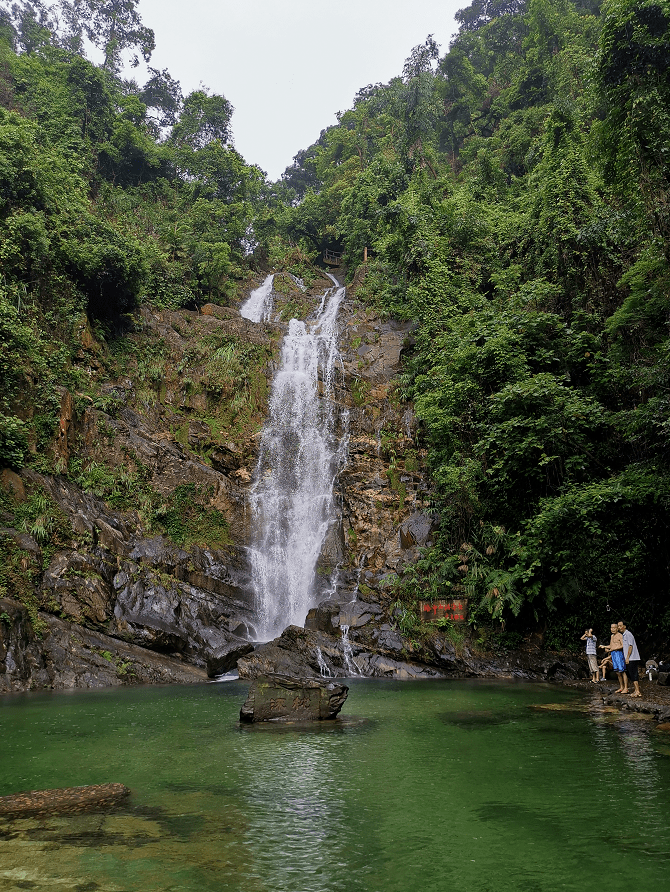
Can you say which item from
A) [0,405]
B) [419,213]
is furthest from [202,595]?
[419,213]

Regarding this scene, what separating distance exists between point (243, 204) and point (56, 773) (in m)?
36.9

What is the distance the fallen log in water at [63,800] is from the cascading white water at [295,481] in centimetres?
1241

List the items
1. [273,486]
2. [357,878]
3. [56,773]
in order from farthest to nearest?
[273,486] → [56,773] → [357,878]

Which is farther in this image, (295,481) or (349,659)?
(295,481)

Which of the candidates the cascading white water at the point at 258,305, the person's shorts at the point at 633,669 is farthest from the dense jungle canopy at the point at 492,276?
the person's shorts at the point at 633,669

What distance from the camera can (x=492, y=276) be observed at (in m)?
19.4

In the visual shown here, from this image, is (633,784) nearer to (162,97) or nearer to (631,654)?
(631,654)

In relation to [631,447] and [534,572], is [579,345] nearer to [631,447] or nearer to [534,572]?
[631,447]

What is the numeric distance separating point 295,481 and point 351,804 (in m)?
17.3

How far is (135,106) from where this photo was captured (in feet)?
124

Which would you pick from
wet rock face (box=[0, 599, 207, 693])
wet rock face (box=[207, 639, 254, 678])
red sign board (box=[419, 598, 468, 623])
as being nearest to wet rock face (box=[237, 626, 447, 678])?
wet rock face (box=[207, 639, 254, 678])

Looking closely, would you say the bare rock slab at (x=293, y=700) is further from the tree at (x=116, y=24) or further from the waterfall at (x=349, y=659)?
the tree at (x=116, y=24)

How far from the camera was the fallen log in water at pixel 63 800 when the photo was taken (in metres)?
5.05

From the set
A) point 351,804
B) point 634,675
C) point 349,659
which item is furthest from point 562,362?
point 351,804
